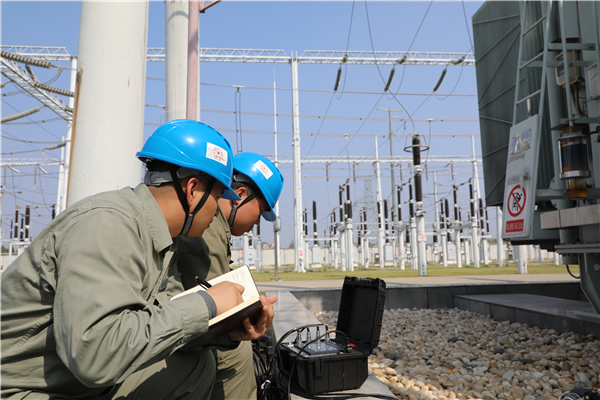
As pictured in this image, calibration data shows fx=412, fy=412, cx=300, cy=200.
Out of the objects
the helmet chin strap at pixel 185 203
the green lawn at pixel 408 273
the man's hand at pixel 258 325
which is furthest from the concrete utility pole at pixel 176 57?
the green lawn at pixel 408 273

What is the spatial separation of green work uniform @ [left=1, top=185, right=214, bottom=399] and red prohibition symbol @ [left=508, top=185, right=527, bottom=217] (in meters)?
4.28

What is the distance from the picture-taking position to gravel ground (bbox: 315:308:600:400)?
2.99 metres

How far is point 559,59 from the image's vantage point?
4.96 meters

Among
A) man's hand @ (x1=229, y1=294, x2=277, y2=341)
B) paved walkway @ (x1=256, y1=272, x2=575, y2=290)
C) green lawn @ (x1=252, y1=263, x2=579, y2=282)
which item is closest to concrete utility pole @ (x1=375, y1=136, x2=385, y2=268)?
green lawn @ (x1=252, y1=263, x2=579, y2=282)

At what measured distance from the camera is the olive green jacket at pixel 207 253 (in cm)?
217

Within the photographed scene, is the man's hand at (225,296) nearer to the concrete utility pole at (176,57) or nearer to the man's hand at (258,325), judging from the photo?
the man's hand at (258,325)

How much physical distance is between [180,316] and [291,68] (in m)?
21.9

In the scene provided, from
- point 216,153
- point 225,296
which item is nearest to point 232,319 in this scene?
point 225,296

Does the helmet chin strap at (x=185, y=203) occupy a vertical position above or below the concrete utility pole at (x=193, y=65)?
below

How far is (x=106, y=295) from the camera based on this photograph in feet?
3.27

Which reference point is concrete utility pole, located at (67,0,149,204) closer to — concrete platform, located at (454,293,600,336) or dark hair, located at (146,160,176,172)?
dark hair, located at (146,160,176,172)

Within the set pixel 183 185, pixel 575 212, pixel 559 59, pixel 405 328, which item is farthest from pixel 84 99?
pixel 559 59

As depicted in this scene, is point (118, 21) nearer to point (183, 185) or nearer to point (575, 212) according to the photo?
point (183, 185)

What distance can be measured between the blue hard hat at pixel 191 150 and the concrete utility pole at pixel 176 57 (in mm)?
2983
